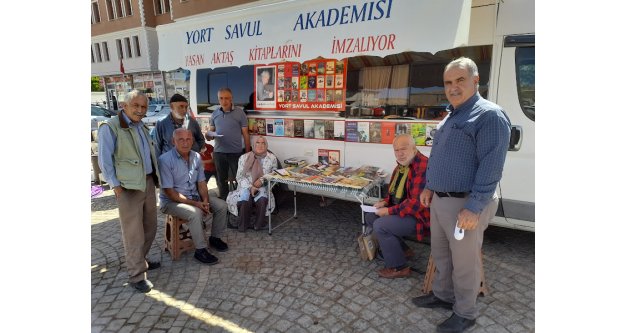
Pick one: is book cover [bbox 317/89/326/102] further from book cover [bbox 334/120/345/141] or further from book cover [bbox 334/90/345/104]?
book cover [bbox 334/120/345/141]

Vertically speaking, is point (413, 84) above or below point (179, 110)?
above

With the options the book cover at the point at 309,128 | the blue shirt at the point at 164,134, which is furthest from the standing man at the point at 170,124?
the book cover at the point at 309,128

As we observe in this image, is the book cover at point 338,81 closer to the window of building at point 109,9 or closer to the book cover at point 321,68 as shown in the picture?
the book cover at point 321,68

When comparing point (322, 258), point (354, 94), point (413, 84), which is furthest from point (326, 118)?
point (322, 258)

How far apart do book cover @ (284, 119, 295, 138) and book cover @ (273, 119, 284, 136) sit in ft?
0.19

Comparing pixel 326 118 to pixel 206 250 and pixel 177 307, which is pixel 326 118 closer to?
pixel 206 250

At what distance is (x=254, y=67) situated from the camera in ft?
16.0

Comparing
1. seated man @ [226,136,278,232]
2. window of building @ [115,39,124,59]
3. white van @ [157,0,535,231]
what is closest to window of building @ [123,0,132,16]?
window of building @ [115,39,124,59]

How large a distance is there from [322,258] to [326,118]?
170 cm

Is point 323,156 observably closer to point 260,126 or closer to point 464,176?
point 260,126

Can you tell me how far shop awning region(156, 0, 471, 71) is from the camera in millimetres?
2996

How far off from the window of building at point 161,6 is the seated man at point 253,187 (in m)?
26.6

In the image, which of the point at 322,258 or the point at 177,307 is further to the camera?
the point at 322,258

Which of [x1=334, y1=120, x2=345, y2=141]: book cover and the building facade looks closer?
[x1=334, y1=120, x2=345, y2=141]: book cover
